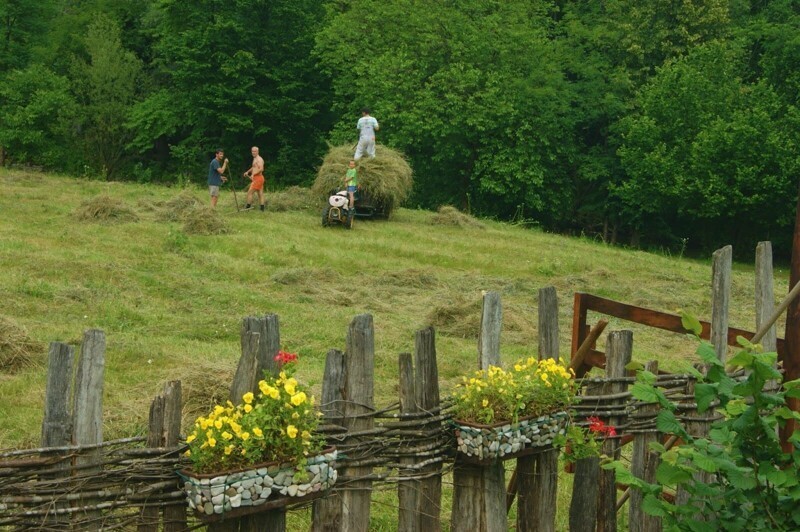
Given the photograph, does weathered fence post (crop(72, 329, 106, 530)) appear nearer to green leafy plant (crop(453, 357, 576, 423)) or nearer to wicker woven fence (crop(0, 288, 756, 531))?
wicker woven fence (crop(0, 288, 756, 531))

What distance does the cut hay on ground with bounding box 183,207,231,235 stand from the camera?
20234mm

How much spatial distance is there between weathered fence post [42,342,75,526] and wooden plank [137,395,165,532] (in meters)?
0.32

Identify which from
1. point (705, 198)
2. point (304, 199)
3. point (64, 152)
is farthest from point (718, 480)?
point (64, 152)

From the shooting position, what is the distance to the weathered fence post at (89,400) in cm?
421

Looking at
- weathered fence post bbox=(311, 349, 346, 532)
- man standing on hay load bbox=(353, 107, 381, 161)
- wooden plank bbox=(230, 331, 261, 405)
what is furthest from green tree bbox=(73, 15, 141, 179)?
wooden plank bbox=(230, 331, 261, 405)

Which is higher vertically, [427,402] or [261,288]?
[427,402]

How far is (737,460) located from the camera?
4.66 meters

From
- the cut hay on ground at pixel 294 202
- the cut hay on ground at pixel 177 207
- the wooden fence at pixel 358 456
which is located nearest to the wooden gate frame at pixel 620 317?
the wooden fence at pixel 358 456

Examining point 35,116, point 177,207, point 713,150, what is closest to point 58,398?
point 177,207

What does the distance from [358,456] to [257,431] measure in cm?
83

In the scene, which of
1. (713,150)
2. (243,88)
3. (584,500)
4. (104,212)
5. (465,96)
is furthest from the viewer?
(243,88)

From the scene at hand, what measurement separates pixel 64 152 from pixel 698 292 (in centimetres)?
3500

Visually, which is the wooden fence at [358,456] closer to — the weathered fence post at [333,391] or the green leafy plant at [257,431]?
the weathered fence post at [333,391]

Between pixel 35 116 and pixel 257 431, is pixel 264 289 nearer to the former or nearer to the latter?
pixel 257 431
